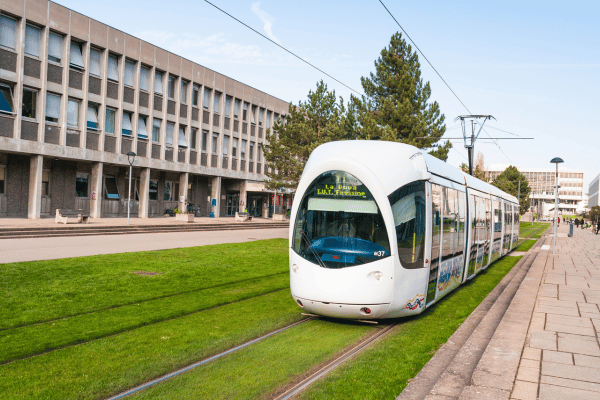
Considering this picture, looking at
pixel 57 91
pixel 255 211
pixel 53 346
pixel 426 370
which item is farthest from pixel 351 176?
pixel 255 211

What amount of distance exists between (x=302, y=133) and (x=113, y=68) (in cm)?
1386

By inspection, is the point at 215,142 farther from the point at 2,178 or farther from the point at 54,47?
the point at 2,178

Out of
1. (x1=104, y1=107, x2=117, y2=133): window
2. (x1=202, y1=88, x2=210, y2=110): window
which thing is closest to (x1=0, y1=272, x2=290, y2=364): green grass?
(x1=104, y1=107, x2=117, y2=133): window

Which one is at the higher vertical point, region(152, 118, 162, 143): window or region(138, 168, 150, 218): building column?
region(152, 118, 162, 143): window

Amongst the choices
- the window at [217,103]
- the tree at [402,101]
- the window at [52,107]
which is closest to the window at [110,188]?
the window at [52,107]

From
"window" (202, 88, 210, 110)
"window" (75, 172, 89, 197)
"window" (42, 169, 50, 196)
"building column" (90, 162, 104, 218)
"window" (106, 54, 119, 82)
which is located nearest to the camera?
"window" (42, 169, 50, 196)

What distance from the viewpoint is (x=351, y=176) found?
7.62 m

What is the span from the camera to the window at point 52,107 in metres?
28.6

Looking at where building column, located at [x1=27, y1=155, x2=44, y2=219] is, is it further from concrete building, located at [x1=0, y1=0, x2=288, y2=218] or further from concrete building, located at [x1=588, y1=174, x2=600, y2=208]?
concrete building, located at [x1=588, y1=174, x2=600, y2=208]

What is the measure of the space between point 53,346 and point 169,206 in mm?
35003

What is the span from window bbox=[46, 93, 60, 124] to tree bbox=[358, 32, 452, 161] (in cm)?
1839

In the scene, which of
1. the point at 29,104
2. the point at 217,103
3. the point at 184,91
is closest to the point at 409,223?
the point at 29,104

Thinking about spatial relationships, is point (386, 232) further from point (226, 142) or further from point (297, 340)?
point (226, 142)

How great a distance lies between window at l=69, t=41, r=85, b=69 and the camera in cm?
2991
